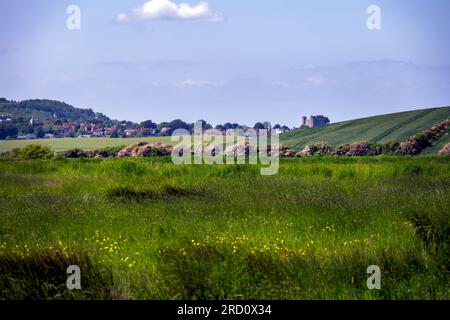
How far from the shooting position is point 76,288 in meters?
7.49

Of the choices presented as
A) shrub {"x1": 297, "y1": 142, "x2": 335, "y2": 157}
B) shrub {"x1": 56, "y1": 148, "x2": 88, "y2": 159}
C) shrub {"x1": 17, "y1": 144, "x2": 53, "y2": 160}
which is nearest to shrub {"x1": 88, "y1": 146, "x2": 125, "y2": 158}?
shrub {"x1": 56, "y1": 148, "x2": 88, "y2": 159}

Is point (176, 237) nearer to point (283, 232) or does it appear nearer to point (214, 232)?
point (214, 232)

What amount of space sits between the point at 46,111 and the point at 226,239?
7506 centimetres

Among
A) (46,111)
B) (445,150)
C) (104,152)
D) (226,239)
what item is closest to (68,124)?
(46,111)

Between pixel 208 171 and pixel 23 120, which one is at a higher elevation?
pixel 23 120

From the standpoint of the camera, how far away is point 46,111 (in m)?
81.4

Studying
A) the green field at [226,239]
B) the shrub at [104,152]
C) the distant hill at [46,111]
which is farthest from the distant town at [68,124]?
the green field at [226,239]

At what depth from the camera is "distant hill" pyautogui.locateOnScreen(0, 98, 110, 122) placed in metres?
75.4

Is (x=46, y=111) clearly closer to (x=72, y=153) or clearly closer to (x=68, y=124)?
(x=68, y=124)

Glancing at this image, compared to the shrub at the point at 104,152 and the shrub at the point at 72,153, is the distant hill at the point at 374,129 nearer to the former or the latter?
the shrub at the point at 104,152

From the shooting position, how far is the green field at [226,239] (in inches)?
307

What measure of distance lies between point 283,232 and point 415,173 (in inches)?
491

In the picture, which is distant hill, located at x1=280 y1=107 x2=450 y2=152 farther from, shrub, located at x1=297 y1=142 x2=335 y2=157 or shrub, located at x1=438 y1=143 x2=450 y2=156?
shrub, located at x1=438 y1=143 x2=450 y2=156
